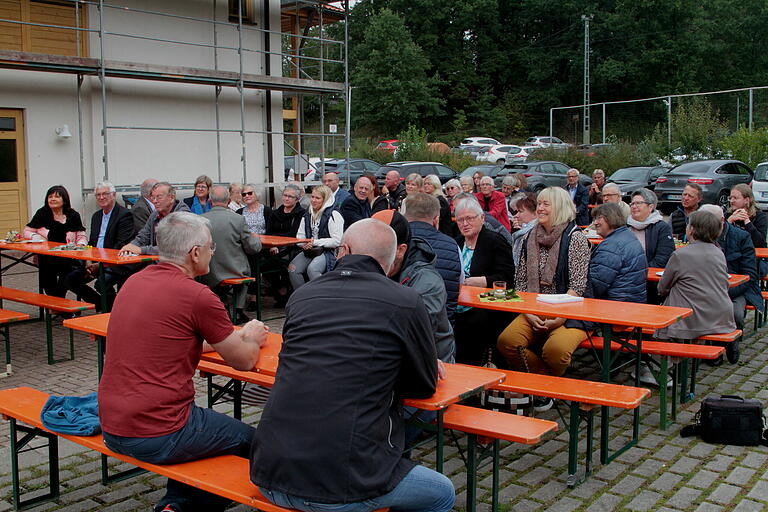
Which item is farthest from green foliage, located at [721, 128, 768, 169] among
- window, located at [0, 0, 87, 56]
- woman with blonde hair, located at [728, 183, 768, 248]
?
window, located at [0, 0, 87, 56]

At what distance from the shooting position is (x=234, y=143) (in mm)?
16484

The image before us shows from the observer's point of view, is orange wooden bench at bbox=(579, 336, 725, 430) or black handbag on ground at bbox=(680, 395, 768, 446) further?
orange wooden bench at bbox=(579, 336, 725, 430)

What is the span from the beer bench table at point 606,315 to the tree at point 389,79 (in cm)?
4997

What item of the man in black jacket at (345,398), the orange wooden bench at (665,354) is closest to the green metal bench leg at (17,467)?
the man in black jacket at (345,398)

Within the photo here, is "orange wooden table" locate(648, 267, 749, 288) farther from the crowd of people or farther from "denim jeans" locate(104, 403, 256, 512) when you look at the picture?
"denim jeans" locate(104, 403, 256, 512)

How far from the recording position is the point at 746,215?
838cm

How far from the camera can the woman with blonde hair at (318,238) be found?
9.02 metres

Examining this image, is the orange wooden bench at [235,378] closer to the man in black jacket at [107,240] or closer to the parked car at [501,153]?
the man in black jacket at [107,240]

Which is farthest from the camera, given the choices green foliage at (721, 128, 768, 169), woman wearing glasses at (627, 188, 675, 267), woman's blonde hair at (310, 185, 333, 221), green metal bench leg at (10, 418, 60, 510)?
green foliage at (721, 128, 768, 169)

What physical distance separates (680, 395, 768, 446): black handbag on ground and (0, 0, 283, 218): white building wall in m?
11.4

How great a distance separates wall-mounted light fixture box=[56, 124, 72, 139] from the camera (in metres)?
13.5

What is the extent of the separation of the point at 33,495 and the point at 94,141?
35.5 ft

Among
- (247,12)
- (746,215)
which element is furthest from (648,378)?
(247,12)

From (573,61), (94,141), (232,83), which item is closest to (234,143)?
(232,83)
